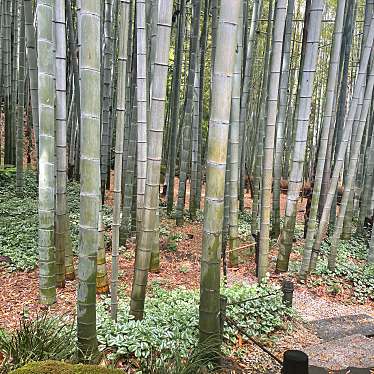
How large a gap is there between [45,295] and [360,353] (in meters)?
2.56

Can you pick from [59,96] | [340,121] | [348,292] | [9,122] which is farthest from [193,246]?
[9,122]

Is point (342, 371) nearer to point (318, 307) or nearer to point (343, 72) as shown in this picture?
point (318, 307)

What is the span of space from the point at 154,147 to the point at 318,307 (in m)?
2.86

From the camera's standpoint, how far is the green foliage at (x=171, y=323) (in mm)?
2508

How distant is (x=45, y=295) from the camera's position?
3.24 m

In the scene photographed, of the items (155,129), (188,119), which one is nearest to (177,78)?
(188,119)

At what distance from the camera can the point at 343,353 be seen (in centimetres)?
318

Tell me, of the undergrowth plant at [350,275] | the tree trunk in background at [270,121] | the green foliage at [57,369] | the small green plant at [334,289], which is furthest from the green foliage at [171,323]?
the undergrowth plant at [350,275]

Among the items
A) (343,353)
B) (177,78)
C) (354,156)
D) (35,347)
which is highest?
(177,78)

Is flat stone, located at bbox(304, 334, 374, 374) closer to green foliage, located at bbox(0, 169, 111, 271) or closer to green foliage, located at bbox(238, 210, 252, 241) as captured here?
green foliage, located at bbox(238, 210, 252, 241)

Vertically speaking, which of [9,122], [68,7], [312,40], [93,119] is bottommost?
[9,122]

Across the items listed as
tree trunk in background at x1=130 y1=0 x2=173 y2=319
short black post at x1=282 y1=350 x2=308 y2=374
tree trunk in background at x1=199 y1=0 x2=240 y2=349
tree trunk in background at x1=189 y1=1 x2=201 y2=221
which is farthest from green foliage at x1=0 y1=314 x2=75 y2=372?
tree trunk in background at x1=189 y1=1 x2=201 y2=221

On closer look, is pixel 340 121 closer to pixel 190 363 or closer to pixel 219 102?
pixel 219 102

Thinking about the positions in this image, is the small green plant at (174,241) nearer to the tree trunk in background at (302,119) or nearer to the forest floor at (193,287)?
the forest floor at (193,287)
